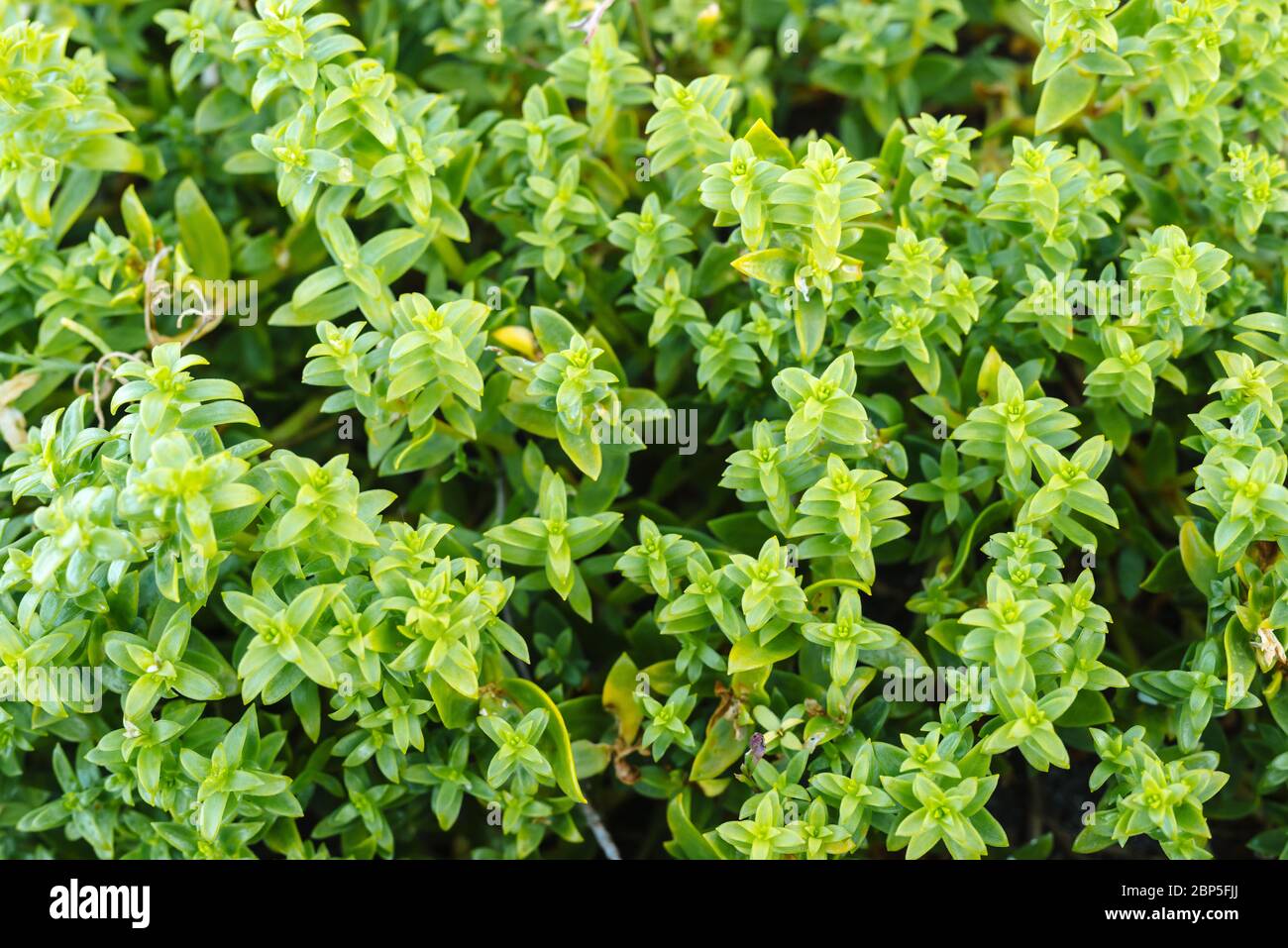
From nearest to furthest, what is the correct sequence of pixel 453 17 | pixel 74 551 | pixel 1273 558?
1. pixel 74 551
2. pixel 1273 558
3. pixel 453 17

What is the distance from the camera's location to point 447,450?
7.98ft

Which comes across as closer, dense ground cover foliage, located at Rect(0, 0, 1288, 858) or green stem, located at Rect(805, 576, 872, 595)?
dense ground cover foliage, located at Rect(0, 0, 1288, 858)

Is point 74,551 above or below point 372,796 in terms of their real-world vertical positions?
above

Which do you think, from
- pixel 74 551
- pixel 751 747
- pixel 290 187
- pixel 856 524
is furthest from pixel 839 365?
pixel 74 551

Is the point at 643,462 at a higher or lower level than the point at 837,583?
higher

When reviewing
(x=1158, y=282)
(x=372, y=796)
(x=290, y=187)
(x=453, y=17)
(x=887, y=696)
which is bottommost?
(x=372, y=796)

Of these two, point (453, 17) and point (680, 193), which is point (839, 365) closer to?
point (680, 193)

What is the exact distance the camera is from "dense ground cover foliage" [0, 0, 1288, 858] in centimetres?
207

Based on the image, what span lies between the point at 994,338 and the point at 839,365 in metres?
0.56

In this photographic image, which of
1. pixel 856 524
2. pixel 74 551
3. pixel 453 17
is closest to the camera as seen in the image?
pixel 74 551

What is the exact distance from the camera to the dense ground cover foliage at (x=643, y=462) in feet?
6.79

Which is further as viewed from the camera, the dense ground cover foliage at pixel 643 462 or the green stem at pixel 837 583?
the green stem at pixel 837 583

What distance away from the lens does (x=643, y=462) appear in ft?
9.56

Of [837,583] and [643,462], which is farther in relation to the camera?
[643,462]
